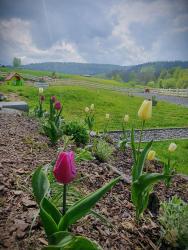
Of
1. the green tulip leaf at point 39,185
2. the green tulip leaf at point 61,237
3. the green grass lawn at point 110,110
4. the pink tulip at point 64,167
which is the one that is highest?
the pink tulip at point 64,167

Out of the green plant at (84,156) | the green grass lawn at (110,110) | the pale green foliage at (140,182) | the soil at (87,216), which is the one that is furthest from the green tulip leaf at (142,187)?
the green grass lawn at (110,110)

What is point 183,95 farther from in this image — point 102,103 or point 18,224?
point 18,224

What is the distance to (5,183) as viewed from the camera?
2812 millimetres

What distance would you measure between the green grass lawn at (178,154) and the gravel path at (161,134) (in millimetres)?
754

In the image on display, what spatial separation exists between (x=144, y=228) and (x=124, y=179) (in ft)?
4.06

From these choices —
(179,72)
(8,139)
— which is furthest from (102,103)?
(179,72)

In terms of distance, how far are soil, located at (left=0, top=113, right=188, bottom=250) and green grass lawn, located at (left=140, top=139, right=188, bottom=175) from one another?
6.33ft

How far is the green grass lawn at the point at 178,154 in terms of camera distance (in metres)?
6.49

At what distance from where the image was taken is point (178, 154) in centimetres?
760

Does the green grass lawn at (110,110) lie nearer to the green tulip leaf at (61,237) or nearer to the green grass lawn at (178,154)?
the green grass lawn at (178,154)

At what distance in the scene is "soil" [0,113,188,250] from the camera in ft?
6.86

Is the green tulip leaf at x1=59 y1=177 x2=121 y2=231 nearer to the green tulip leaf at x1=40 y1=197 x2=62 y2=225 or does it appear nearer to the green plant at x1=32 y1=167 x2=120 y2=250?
the green plant at x1=32 y1=167 x2=120 y2=250

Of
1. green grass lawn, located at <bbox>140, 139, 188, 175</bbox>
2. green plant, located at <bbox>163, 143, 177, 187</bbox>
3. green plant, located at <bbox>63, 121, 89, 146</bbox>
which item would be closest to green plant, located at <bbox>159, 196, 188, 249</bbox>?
green plant, located at <bbox>163, 143, 177, 187</bbox>

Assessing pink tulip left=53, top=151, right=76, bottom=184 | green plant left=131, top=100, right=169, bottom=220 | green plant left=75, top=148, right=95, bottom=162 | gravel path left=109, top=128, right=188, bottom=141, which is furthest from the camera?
gravel path left=109, top=128, right=188, bottom=141
